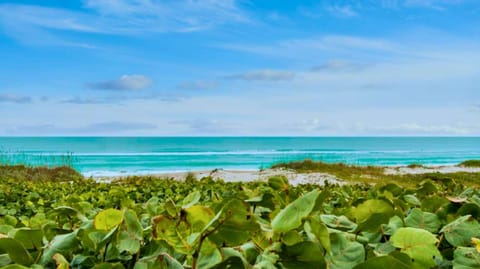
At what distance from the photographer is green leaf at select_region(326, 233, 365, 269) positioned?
0.74 m

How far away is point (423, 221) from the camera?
1029 mm

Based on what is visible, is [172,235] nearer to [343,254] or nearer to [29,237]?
[343,254]

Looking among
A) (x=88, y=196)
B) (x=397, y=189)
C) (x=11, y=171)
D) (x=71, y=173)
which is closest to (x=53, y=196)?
(x=88, y=196)

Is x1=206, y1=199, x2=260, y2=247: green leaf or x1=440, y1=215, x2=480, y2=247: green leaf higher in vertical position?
x1=206, y1=199, x2=260, y2=247: green leaf

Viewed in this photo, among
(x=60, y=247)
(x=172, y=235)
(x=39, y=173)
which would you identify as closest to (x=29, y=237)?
(x=60, y=247)

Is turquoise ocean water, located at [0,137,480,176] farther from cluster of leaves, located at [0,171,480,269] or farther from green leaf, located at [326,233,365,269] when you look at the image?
green leaf, located at [326,233,365,269]

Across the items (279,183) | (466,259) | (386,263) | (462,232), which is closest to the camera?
(386,263)

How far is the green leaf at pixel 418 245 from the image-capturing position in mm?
766

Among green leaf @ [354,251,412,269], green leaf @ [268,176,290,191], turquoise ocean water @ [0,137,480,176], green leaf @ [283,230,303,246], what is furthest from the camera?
turquoise ocean water @ [0,137,480,176]

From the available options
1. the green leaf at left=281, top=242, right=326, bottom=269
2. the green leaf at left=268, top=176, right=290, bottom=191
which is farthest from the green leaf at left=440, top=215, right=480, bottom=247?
the green leaf at left=268, top=176, right=290, bottom=191

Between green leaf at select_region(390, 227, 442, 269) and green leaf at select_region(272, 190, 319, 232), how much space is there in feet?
0.71

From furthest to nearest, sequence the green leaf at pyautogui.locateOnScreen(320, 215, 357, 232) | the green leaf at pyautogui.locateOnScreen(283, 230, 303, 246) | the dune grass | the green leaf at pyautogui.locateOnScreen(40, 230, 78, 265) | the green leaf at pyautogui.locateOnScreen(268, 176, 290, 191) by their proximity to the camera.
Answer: the dune grass
the green leaf at pyautogui.locateOnScreen(268, 176, 290, 191)
the green leaf at pyautogui.locateOnScreen(320, 215, 357, 232)
the green leaf at pyautogui.locateOnScreen(40, 230, 78, 265)
the green leaf at pyautogui.locateOnScreen(283, 230, 303, 246)

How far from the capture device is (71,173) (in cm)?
1842

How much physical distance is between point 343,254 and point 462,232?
1.02 ft
